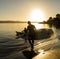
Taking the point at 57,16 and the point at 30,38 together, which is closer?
the point at 30,38

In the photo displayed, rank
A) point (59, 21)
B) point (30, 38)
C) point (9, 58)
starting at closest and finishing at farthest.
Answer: point (9, 58) → point (30, 38) → point (59, 21)

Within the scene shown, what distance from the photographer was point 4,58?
17.0m

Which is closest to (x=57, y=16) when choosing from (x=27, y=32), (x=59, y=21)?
(x=59, y=21)

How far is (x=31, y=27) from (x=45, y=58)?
5178 mm

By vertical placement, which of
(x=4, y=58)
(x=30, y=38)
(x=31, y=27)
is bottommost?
(x=4, y=58)

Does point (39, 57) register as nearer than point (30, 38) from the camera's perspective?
Yes

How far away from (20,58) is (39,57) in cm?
176

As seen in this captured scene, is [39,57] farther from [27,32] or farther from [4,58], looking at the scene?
[27,32]

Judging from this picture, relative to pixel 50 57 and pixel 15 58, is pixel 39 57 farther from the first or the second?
pixel 15 58

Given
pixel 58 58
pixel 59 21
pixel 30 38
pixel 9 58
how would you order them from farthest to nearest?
pixel 59 21, pixel 30 38, pixel 9 58, pixel 58 58

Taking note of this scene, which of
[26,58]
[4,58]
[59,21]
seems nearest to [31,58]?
[26,58]

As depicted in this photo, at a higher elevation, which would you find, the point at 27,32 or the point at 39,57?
the point at 27,32

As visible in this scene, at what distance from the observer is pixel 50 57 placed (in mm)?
15766

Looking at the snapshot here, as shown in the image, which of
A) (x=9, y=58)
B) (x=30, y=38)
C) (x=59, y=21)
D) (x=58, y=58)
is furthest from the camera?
(x=59, y=21)
